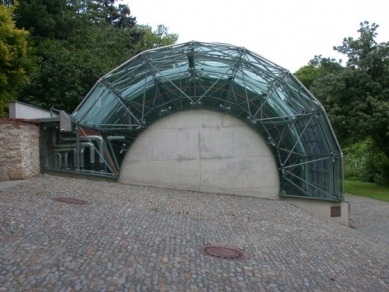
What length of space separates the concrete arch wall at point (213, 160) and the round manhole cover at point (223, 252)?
8.87 m

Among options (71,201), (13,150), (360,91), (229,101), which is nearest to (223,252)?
(71,201)

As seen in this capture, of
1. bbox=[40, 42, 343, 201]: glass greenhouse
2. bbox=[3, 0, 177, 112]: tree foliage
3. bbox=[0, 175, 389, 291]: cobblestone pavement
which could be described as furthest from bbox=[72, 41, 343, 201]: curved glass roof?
bbox=[3, 0, 177, 112]: tree foliage

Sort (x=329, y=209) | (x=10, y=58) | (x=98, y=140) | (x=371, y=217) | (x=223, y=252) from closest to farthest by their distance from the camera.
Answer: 1. (x=223, y=252)
2. (x=329, y=209)
3. (x=98, y=140)
4. (x=371, y=217)
5. (x=10, y=58)

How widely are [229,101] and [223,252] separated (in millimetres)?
10326

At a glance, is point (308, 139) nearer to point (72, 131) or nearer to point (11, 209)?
point (72, 131)

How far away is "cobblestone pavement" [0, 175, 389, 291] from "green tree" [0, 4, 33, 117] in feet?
23.7

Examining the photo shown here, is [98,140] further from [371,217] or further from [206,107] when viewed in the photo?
[371,217]

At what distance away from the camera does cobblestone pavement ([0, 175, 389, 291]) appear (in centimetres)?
611

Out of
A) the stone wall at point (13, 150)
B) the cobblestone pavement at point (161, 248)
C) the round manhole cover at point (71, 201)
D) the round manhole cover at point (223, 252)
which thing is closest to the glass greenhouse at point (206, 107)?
the stone wall at point (13, 150)

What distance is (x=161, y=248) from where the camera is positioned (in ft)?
25.4

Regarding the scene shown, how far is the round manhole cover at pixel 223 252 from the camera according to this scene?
7734 millimetres

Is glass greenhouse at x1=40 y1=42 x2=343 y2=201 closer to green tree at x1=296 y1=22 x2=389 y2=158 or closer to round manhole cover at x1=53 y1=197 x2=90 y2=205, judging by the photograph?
round manhole cover at x1=53 y1=197 x2=90 y2=205

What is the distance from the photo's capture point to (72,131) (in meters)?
17.0

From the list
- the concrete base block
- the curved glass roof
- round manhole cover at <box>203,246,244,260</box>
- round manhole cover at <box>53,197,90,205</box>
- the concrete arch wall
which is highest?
the curved glass roof
